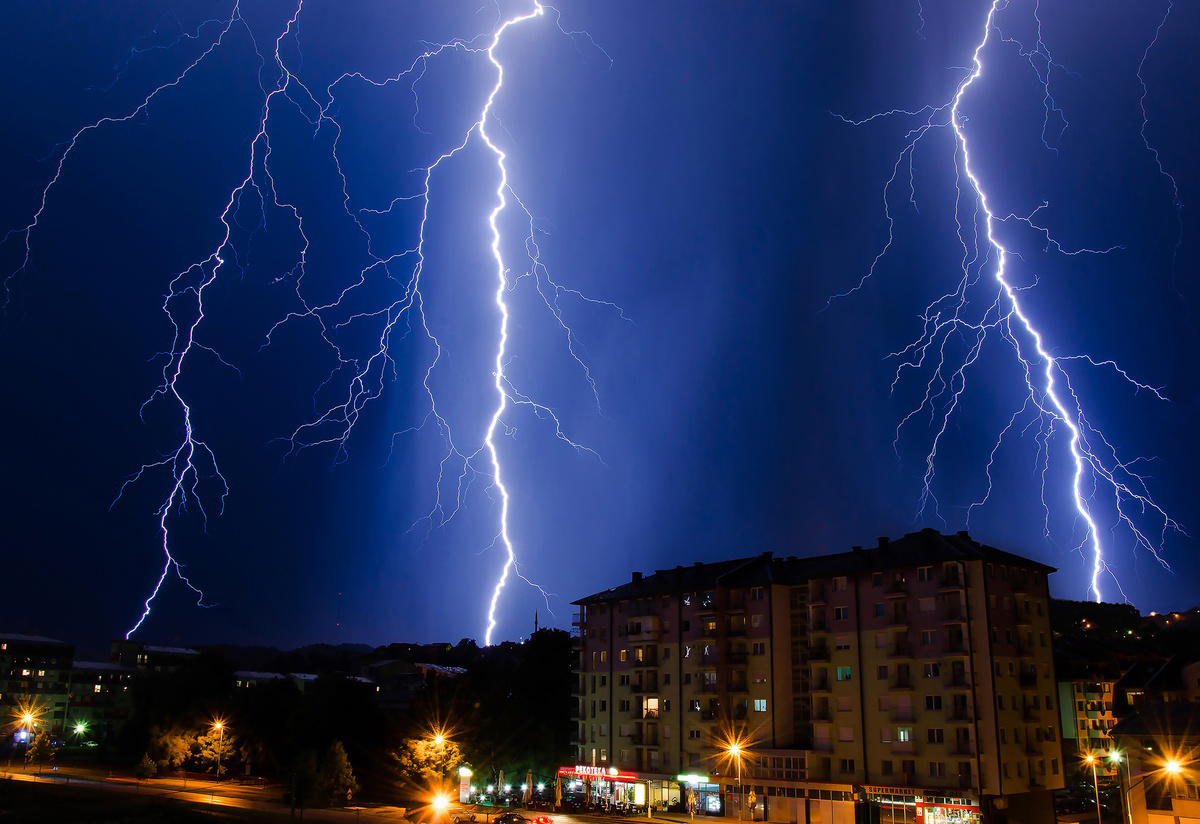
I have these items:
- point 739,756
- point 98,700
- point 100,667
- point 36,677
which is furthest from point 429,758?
point 100,667

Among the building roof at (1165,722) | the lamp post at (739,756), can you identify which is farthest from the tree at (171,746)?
Result: the building roof at (1165,722)

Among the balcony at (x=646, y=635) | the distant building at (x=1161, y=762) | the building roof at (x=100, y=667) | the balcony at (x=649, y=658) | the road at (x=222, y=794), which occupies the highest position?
the balcony at (x=646, y=635)

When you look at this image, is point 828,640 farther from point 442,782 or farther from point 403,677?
point 403,677

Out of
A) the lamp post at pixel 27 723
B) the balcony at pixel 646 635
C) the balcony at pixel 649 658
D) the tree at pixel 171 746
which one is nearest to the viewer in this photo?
the balcony at pixel 649 658

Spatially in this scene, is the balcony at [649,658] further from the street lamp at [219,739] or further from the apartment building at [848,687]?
the street lamp at [219,739]

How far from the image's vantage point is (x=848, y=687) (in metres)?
42.9

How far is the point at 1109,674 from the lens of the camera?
55.2 meters

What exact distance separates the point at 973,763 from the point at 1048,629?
8.81 m

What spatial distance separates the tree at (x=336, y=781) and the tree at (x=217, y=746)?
1585 centimetres

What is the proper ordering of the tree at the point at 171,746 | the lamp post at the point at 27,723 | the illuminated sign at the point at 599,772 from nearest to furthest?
the illuminated sign at the point at 599,772
the tree at the point at 171,746
the lamp post at the point at 27,723

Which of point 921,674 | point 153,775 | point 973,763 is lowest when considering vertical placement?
point 153,775

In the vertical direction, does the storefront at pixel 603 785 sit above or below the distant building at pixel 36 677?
below

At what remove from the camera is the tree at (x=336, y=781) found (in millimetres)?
50472

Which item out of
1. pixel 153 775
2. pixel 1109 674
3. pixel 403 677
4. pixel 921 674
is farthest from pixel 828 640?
pixel 403 677
